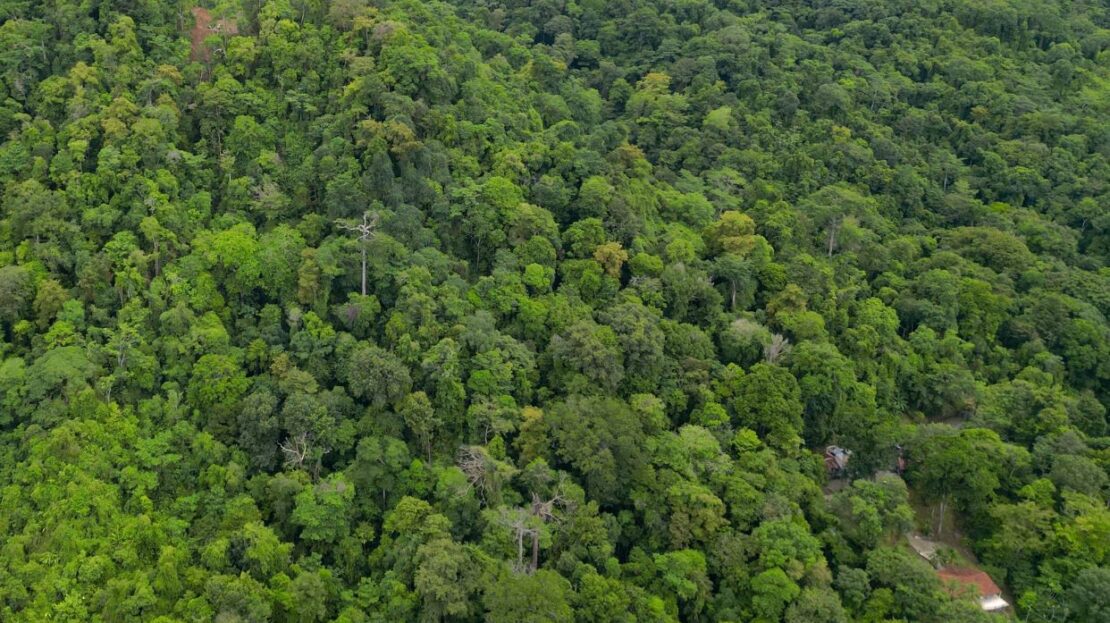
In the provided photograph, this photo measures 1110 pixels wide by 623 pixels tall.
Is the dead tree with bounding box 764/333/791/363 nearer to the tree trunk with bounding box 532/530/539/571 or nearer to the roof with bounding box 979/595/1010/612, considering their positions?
the roof with bounding box 979/595/1010/612

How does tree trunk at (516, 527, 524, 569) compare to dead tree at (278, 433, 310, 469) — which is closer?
tree trunk at (516, 527, 524, 569)

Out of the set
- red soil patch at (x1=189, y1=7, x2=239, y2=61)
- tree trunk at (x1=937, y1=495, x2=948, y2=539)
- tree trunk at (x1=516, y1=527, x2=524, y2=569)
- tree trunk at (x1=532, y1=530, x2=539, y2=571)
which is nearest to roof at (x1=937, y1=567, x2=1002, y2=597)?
tree trunk at (x1=937, y1=495, x2=948, y2=539)

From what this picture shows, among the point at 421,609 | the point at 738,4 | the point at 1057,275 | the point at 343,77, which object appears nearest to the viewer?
the point at 421,609

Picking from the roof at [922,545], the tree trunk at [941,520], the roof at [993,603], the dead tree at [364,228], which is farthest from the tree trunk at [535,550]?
the tree trunk at [941,520]

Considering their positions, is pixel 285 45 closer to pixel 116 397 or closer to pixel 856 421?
pixel 116 397

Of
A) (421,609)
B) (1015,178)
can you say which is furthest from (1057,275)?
(421,609)
